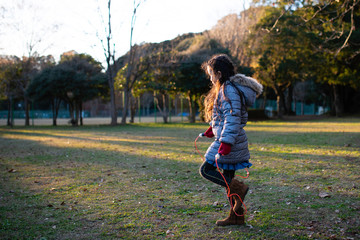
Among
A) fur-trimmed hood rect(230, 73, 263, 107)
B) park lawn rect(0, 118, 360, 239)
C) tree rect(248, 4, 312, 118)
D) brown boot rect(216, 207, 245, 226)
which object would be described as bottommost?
park lawn rect(0, 118, 360, 239)

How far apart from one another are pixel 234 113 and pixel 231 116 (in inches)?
1.5

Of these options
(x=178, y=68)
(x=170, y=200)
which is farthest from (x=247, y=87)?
(x=178, y=68)

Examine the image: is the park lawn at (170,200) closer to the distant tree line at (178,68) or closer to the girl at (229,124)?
the girl at (229,124)

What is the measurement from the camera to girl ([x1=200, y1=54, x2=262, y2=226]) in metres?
2.94

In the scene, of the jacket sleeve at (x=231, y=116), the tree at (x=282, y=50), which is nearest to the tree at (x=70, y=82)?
the tree at (x=282, y=50)

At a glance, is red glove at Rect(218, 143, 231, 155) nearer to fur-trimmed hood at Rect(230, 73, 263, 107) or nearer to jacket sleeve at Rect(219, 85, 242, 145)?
jacket sleeve at Rect(219, 85, 242, 145)

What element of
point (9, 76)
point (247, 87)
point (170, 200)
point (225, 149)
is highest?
point (9, 76)

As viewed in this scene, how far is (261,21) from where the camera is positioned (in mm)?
27344

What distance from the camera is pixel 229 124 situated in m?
2.92

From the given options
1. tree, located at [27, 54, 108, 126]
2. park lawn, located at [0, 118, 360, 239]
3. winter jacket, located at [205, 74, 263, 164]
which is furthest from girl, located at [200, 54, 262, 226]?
tree, located at [27, 54, 108, 126]

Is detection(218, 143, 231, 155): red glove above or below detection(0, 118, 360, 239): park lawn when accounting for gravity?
above

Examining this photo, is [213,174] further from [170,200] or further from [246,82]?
[170,200]

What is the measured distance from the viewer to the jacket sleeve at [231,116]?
290cm

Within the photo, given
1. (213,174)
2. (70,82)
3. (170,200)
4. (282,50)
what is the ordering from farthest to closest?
(282,50), (70,82), (170,200), (213,174)
